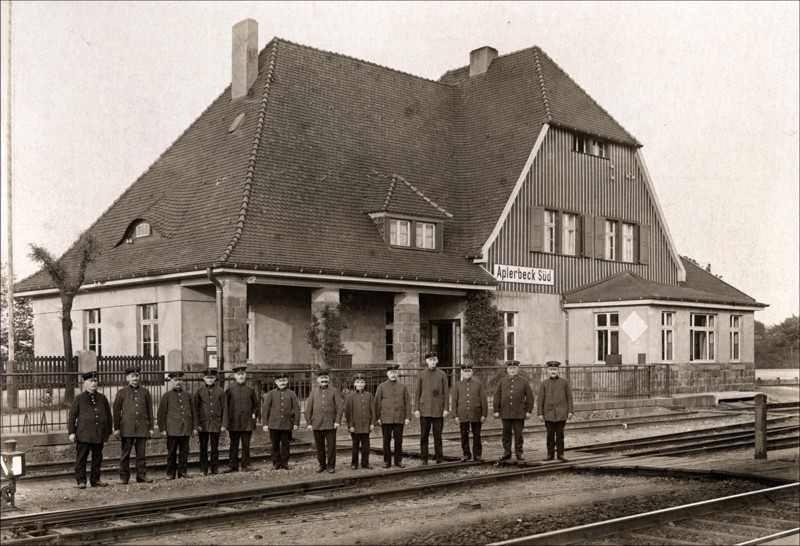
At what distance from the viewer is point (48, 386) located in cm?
1719

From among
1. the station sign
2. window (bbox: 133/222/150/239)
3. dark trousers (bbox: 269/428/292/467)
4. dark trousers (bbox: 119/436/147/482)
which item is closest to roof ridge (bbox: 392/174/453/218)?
the station sign

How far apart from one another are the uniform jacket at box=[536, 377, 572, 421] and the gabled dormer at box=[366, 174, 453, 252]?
11.0m

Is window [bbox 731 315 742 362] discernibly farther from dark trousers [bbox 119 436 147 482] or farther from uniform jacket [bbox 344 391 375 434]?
dark trousers [bbox 119 436 147 482]

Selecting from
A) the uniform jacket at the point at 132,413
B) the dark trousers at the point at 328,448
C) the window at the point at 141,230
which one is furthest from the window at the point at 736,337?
the uniform jacket at the point at 132,413

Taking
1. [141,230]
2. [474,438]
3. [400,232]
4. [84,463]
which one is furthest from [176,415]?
[400,232]

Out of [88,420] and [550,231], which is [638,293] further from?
[88,420]

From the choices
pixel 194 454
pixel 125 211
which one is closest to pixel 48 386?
pixel 194 454

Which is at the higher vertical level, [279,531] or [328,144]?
[328,144]

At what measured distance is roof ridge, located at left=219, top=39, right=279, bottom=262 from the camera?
2286cm

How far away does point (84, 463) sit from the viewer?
13867mm

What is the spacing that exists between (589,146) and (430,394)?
19.0m

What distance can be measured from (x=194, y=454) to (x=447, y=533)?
8336 millimetres

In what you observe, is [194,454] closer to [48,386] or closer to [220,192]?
[48,386]

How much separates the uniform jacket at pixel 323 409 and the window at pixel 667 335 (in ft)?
56.1
